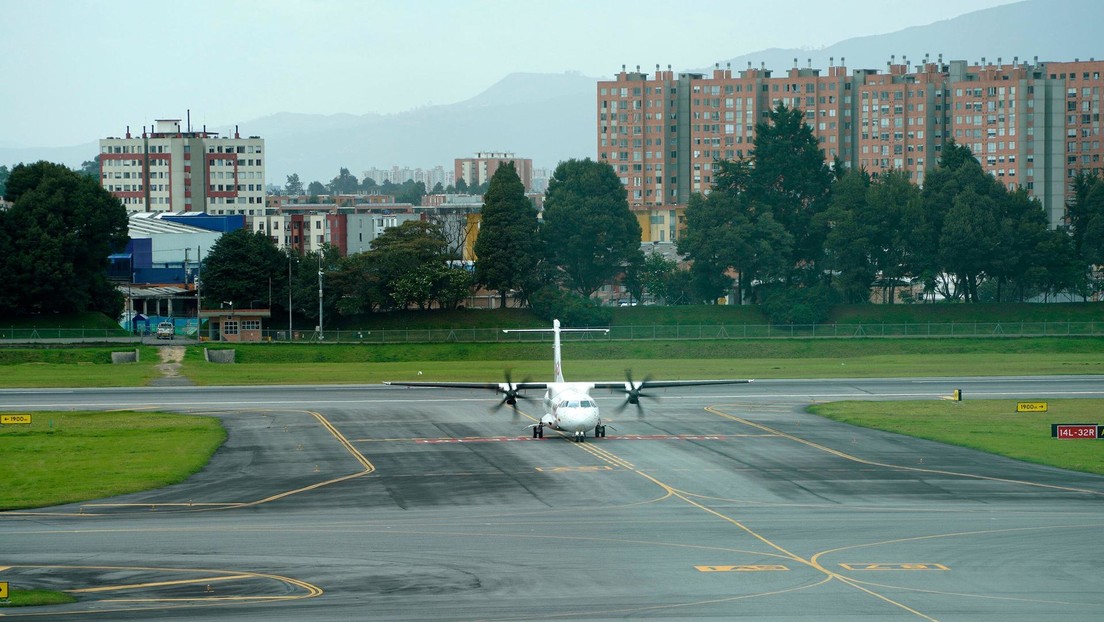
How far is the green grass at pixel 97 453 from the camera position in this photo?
45875 mm

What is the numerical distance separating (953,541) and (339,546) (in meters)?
18.4

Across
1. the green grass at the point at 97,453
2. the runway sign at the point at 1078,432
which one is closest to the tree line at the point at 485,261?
the green grass at the point at 97,453

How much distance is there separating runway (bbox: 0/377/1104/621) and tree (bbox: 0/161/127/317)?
210ft

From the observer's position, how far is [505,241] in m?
134

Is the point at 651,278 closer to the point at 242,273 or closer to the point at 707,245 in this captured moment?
the point at 707,245

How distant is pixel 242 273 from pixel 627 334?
Answer: 131ft

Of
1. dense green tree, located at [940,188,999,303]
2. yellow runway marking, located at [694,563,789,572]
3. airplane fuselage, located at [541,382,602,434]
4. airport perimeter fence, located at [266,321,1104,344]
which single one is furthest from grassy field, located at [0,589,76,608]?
dense green tree, located at [940,188,999,303]

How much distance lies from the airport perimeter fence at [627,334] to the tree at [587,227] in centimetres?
1927

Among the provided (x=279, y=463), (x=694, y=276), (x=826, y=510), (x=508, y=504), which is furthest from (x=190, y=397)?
(x=694, y=276)

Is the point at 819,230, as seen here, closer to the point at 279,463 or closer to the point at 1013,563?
the point at 279,463

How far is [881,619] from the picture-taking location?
94.1 ft

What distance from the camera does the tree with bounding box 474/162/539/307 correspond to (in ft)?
439

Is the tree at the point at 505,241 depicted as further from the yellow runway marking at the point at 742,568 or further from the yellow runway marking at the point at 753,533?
the yellow runway marking at the point at 742,568

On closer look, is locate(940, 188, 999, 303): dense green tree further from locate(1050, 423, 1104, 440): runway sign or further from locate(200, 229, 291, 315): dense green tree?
locate(1050, 423, 1104, 440): runway sign
